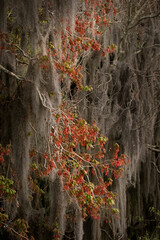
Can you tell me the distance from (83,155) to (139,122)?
139 cm

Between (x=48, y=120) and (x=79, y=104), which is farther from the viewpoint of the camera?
(x=79, y=104)

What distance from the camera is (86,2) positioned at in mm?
6055

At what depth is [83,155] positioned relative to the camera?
5523 millimetres

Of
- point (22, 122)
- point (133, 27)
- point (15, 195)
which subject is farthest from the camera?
point (133, 27)

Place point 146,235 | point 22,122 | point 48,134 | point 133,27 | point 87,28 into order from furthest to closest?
point 146,235 → point 133,27 → point 87,28 → point 48,134 → point 22,122

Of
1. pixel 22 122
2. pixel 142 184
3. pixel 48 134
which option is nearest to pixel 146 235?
pixel 142 184

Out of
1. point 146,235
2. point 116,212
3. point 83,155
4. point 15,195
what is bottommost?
point 146,235

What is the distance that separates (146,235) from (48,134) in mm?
5425

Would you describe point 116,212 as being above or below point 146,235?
above

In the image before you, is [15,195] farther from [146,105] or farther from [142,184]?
[142,184]

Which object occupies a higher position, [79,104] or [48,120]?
[79,104]

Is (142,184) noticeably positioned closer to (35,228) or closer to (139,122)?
(139,122)

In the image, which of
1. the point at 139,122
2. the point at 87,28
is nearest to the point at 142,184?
the point at 139,122

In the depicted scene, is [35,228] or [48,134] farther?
[35,228]
